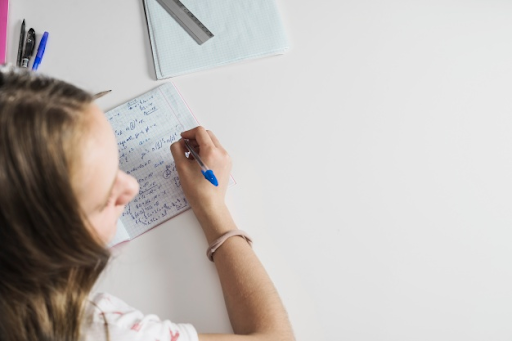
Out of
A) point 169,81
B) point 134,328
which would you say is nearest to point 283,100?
point 169,81

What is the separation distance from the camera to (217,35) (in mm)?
820

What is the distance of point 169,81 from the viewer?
0.79 metres

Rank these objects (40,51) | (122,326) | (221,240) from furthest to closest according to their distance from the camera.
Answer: (40,51) < (221,240) < (122,326)

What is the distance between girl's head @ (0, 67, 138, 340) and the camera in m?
0.40

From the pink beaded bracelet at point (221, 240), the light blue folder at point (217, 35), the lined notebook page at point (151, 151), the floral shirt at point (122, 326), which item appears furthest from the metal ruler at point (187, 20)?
the floral shirt at point (122, 326)

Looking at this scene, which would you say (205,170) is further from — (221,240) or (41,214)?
(41,214)

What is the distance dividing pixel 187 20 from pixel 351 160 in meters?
0.40

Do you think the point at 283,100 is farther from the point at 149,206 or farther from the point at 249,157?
the point at 149,206

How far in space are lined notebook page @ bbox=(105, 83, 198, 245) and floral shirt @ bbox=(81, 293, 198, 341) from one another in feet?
0.43

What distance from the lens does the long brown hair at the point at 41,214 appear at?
396 mm

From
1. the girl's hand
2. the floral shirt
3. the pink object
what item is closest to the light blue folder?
the girl's hand

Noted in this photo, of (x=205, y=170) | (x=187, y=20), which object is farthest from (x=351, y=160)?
(x=187, y=20)

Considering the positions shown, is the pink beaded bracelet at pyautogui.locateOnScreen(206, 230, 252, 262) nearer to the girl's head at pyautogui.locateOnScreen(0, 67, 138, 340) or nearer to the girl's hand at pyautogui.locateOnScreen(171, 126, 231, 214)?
the girl's hand at pyautogui.locateOnScreen(171, 126, 231, 214)

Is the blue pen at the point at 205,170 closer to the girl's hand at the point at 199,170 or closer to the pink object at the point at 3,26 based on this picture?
the girl's hand at the point at 199,170
